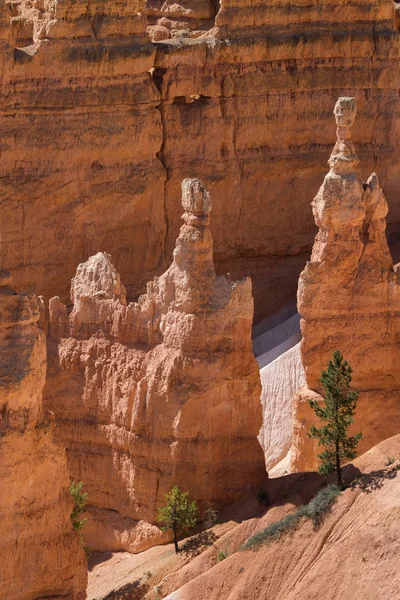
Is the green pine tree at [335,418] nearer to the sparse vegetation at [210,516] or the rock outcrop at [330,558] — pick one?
the rock outcrop at [330,558]

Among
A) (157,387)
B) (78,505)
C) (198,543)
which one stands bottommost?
(198,543)

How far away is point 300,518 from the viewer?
31.8 metres

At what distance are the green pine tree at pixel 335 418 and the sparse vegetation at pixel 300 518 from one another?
0.94 meters

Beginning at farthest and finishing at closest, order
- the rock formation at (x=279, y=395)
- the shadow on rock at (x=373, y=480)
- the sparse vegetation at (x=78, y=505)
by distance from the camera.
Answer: the rock formation at (x=279, y=395) < the sparse vegetation at (x=78, y=505) < the shadow on rock at (x=373, y=480)

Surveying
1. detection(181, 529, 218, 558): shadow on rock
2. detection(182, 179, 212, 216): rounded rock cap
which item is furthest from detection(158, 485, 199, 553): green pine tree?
detection(182, 179, 212, 216): rounded rock cap

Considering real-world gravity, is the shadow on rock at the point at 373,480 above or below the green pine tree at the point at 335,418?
below

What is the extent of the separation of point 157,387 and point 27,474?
5.05 metres

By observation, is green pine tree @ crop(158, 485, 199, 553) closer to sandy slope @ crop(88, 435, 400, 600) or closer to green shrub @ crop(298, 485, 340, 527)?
sandy slope @ crop(88, 435, 400, 600)

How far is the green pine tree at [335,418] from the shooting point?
33188mm

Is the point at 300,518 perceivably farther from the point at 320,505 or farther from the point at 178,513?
the point at 178,513

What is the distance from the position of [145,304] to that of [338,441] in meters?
4.61

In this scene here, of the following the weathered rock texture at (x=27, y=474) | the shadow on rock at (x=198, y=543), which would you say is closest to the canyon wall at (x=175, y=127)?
the shadow on rock at (x=198, y=543)

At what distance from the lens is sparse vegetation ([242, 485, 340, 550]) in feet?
104

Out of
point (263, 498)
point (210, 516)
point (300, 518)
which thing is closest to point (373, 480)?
point (300, 518)
